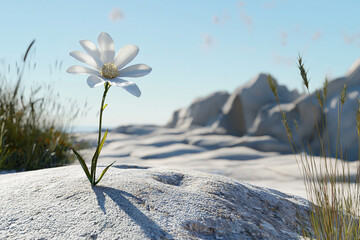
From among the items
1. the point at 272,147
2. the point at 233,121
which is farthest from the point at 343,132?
the point at 233,121

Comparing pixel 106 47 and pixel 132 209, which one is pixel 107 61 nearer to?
pixel 106 47

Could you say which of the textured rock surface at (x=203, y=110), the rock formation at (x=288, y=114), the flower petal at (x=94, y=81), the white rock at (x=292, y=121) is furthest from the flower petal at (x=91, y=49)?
the textured rock surface at (x=203, y=110)

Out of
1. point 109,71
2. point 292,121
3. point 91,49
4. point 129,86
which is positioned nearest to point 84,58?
point 91,49

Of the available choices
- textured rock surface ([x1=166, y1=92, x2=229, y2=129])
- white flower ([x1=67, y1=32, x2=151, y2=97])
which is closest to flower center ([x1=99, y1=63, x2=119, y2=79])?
white flower ([x1=67, y1=32, x2=151, y2=97])

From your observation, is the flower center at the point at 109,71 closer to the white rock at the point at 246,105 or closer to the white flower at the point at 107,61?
the white flower at the point at 107,61

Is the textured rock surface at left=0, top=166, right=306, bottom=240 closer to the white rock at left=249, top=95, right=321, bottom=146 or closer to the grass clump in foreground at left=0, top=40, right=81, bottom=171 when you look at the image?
the grass clump in foreground at left=0, top=40, right=81, bottom=171
